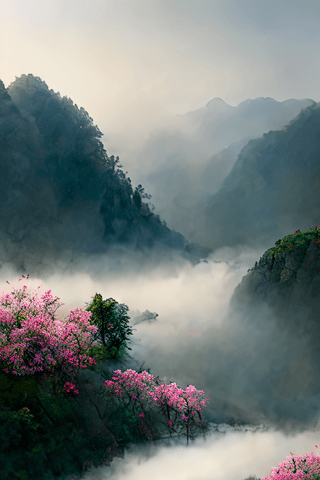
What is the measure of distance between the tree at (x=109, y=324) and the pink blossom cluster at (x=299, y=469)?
418 inches

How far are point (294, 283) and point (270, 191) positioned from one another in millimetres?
80772

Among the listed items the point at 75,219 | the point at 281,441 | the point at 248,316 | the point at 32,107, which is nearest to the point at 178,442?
the point at 281,441

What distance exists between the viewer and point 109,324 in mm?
18250

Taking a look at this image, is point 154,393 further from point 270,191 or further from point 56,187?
point 270,191

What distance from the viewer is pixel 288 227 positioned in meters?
86.2

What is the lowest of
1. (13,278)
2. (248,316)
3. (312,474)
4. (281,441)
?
(281,441)

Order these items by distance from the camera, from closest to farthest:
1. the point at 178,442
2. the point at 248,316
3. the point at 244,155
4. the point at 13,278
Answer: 1. the point at 178,442
2. the point at 248,316
3. the point at 13,278
4. the point at 244,155

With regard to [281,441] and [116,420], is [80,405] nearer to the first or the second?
[116,420]

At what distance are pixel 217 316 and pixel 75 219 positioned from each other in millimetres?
48365

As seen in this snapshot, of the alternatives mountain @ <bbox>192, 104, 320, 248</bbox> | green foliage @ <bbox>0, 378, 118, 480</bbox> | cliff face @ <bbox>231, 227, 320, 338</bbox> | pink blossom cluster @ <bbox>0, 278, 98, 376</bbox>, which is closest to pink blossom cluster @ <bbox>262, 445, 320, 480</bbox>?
green foliage @ <bbox>0, 378, 118, 480</bbox>

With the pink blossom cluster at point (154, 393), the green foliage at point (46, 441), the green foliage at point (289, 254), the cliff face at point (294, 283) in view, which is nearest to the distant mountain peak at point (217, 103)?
the cliff face at point (294, 283)

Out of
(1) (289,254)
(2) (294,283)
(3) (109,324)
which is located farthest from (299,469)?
(1) (289,254)

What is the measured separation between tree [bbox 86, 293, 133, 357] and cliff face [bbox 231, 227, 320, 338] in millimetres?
9888

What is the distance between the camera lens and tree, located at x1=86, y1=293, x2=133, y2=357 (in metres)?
18.5
